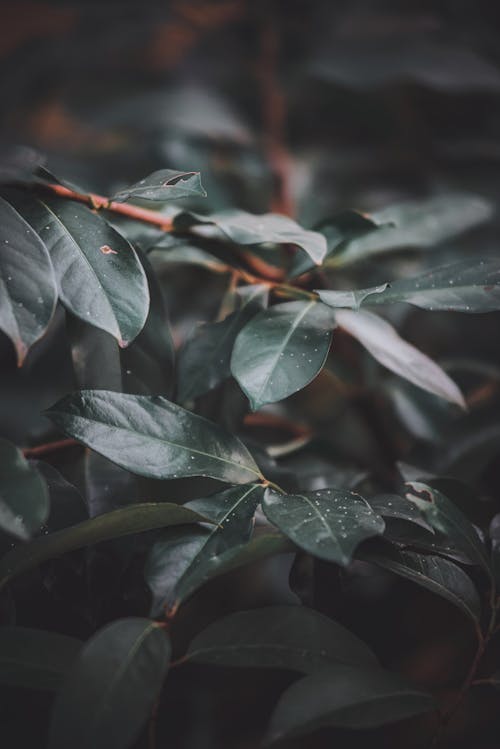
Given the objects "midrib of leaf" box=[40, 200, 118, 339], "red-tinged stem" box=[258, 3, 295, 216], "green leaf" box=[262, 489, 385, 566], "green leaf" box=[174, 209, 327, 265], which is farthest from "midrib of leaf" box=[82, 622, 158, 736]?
"red-tinged stem" box=[258, 3, 295, 216]

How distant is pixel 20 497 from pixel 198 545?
0.43ft

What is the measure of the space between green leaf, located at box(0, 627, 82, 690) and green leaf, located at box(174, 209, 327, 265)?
0.36 metres

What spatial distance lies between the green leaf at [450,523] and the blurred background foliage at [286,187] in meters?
0.11

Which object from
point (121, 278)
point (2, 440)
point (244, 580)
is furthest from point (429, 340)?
point (2, 440)

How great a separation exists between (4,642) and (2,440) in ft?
0.47

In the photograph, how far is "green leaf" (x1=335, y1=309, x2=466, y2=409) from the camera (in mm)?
592

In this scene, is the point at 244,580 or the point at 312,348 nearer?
the point at 312,348

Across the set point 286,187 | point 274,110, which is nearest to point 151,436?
point 286,187

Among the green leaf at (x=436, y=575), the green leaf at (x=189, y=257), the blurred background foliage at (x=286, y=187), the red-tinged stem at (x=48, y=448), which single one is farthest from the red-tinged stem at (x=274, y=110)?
the green leaf at (x=436, y=575)

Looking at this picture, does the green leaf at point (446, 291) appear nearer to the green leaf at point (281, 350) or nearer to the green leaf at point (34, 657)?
the green leaf at point (281, 350)

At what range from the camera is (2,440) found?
1.51 ft

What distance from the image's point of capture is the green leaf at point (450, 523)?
468 mm

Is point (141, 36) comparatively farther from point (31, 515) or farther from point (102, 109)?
point (31, 515)

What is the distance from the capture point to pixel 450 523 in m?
0.48
